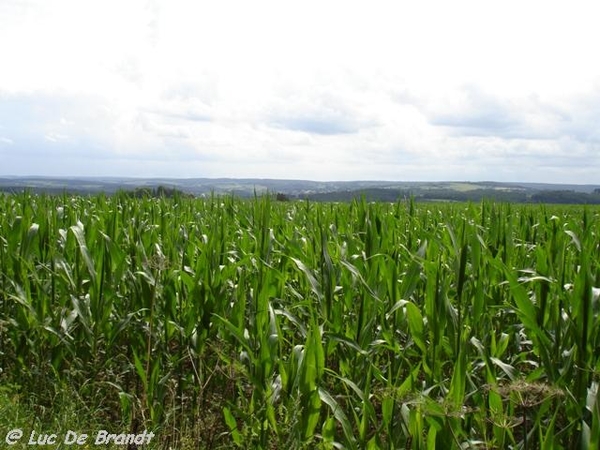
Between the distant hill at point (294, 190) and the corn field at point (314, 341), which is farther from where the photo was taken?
the distant hill at point (294, 190)

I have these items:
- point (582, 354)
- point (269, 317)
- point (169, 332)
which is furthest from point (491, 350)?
point (169, 332)

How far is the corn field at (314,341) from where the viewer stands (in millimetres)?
2543

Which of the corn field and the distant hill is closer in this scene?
the corn field

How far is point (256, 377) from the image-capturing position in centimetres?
292

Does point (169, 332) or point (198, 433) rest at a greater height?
point (169, 332)

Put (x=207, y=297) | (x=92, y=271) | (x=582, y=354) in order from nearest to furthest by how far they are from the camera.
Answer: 1. (x=582, y=354)
2. (x=207, y=297)
3. (x=92, y=271)

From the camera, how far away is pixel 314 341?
2.68m

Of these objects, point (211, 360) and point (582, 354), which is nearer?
point (582, 354)

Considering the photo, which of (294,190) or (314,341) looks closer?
(314,341)

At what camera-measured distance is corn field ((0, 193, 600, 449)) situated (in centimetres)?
254

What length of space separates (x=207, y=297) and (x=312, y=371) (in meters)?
1.03

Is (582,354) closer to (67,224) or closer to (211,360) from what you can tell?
(211,360)

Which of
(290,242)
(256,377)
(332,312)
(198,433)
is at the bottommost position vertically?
(198,433)

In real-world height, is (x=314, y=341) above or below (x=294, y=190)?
below
